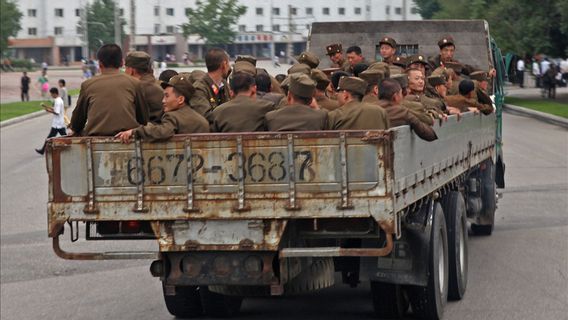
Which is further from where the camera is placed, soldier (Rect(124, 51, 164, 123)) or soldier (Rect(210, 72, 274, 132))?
soldier (Rect(124, 51, 164, 123))

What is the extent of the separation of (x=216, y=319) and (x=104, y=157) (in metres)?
2.44

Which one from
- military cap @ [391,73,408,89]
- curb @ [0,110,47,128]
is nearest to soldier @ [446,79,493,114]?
military cap @ [391,73,408,89]

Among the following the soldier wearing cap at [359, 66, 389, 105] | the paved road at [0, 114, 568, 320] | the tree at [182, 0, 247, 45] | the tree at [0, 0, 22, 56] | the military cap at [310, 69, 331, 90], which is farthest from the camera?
the tree at [182, 0, 247, 45]

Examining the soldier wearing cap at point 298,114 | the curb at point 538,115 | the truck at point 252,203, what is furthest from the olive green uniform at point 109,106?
the curb at point 538,115

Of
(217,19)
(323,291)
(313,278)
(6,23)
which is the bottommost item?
(323,291)

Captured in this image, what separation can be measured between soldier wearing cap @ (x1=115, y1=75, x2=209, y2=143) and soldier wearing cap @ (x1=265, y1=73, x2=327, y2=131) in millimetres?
507

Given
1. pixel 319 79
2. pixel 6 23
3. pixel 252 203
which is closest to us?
pixel 252 203

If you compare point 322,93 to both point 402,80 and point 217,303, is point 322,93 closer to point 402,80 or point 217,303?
point 402,80

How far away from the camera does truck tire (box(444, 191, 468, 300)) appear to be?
36.8 ft

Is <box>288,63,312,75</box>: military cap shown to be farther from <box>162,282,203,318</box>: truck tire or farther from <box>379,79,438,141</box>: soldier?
<box>162,282,203,318</box>: truck tire

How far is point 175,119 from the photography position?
30.1 ft

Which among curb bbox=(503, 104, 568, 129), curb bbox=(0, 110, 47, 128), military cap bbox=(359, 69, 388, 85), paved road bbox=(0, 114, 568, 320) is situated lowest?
curb bbox=(0, 110, 47, 128)

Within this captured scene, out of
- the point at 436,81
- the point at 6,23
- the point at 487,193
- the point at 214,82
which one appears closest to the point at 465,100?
the point at 436,81

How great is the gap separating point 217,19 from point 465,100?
85458 millimetres
